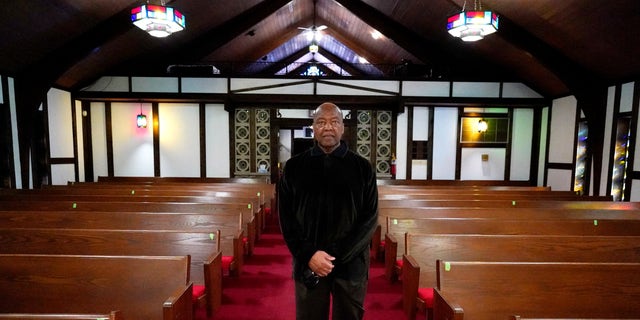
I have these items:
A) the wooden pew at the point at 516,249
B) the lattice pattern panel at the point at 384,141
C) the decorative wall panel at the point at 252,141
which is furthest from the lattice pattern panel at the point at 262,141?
the wooden pew at the point at 516,249

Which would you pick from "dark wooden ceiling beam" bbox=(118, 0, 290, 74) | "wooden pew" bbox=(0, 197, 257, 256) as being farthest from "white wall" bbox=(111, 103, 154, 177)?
"wooden pew" bbox=(0, 197, 257, 256)

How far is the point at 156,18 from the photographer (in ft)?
12.1

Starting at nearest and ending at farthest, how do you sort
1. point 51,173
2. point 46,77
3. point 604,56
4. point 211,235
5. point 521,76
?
point 211,235, point 604,56, point 46,77, point 51,173, point 521,76

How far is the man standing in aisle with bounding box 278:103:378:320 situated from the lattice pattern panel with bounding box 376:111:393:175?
608 cm

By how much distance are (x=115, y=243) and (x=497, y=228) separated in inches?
120

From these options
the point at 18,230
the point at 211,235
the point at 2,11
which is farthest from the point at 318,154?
the point at 2,11

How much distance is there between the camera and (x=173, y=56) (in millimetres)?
7055

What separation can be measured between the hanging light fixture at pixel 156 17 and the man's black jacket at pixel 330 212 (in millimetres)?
3452

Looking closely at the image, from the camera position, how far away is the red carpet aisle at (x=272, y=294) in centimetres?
226

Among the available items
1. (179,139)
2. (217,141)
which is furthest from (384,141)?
(179,139)

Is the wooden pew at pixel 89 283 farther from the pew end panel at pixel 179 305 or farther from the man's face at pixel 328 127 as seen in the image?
the man's face at pixel 328 127

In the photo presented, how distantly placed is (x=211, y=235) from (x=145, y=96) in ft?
19.8

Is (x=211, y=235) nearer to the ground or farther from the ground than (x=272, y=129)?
nearer to the ground

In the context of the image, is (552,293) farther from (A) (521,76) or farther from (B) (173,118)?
(B) (173,118)
